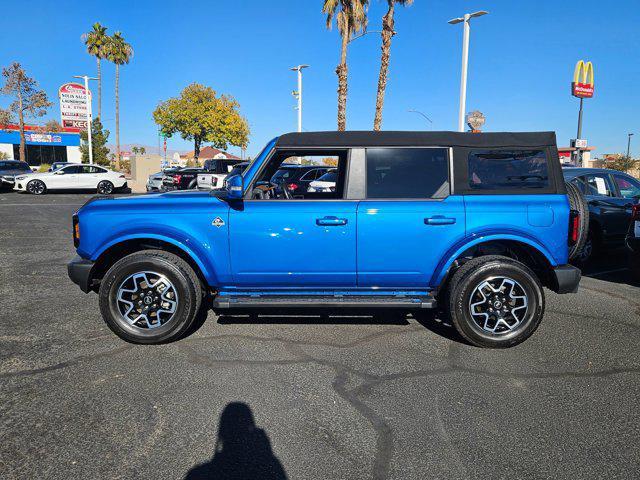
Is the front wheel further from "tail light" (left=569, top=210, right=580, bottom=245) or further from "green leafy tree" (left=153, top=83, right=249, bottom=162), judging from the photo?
"green leafy tree" (left=153, top=83, right=249, bottom=162)

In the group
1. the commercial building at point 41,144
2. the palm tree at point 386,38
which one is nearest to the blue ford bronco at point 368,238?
the palm tree at point 386,38

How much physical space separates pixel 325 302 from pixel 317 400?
1.04 meters

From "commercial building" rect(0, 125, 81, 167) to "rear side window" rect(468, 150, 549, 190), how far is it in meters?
56.4

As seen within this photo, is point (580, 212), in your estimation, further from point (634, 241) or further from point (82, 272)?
point (82, 272)

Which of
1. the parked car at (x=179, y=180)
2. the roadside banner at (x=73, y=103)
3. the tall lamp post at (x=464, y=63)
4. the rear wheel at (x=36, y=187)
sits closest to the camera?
the tall lamp post at (x=464, y=63)

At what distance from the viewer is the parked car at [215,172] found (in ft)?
61.7

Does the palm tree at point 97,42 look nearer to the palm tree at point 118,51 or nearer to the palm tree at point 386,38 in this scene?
the palm tree at point 118,51

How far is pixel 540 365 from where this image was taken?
3.77 meters

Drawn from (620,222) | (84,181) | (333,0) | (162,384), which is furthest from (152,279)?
(333,0)

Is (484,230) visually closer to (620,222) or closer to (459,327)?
(459,327)

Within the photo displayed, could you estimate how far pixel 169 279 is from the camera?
13.3ft

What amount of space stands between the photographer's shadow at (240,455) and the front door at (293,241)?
1429 mm

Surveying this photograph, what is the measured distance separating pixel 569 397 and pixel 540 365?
0.55 meters

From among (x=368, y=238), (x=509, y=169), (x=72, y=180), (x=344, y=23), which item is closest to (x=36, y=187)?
(x=72, y=180)
